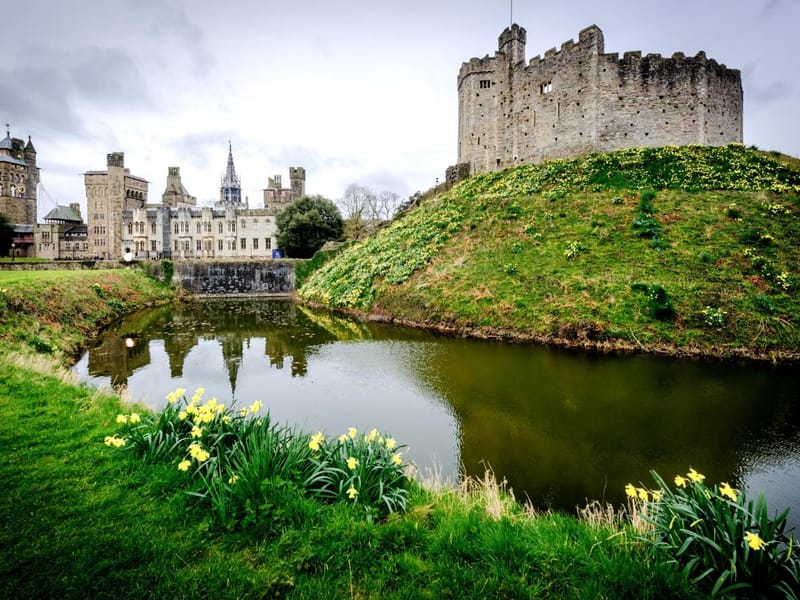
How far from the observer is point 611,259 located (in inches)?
741

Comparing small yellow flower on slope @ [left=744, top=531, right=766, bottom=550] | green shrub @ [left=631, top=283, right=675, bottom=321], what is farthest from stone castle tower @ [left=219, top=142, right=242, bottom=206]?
small yellow flower on slope @ [left=744, top=531, right=766, bottom=550]

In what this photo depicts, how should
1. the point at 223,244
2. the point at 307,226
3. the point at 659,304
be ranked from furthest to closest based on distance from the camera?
the point at 223,244, the point at 307,226, the point at 659,304

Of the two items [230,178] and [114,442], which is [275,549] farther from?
[230,178]

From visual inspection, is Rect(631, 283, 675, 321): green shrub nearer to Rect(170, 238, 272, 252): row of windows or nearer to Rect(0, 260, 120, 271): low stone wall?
Rect(0, 260, 120, 271): low stone wall

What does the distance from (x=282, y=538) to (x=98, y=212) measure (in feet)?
267

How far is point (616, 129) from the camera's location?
3038cm

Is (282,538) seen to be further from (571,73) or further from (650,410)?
(571,73)

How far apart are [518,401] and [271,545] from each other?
7.12m

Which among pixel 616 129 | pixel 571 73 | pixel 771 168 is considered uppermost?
pixel 571 73

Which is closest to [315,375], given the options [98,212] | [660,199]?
[660,199]

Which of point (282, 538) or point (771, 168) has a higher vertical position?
point (771, 168)

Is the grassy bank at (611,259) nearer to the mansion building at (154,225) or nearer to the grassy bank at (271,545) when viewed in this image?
the grassy bank at (271,545)

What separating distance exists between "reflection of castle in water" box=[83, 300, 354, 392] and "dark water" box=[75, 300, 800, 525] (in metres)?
0.13

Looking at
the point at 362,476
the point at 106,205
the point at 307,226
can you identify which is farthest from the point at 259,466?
the point at 106,205
